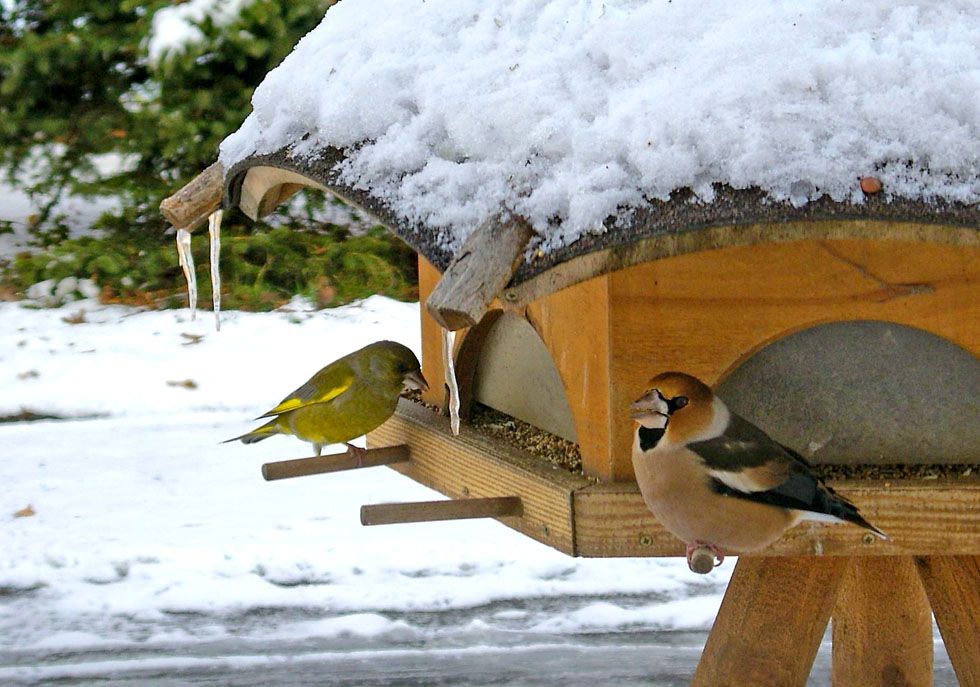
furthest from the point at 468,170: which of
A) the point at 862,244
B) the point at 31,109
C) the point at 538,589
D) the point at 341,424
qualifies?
the point at 31,109

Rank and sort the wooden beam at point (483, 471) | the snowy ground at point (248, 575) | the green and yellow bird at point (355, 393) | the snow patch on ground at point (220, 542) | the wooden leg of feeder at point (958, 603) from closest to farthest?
1. the wooden beam at point (483, 471)
2. the wooden leg of feeder at point (958, 603)
3. the green and yellow bird at point (355, 393)
4. the snowy ground at point (248, 575)
5. the snow patch on ground at point (220, 542)

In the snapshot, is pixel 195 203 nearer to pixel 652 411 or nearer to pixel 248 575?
pixel 652 411

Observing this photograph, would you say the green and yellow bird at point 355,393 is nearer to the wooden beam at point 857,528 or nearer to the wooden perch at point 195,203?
the wooden perch at point 195,203

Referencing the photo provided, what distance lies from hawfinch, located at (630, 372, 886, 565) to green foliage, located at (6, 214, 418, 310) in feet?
18.8

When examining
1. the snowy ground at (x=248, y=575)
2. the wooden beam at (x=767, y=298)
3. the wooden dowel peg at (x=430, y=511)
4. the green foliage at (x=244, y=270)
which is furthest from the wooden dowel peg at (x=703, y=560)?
the green foliage at (x=244, y=270)

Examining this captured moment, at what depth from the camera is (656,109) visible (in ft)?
6.13

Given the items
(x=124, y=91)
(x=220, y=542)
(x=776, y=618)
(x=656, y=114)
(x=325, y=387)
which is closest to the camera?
(x=656, y=114)

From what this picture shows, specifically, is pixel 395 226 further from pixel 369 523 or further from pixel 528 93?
pixel 369 523

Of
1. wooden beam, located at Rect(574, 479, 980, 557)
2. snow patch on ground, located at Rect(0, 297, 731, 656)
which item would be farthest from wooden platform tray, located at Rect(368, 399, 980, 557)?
snow patch on ground, located at Rect(0, 297, 731, 656)

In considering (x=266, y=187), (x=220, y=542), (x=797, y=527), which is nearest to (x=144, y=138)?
(x=220, y=542)

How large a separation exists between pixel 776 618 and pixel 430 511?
31.4 inches

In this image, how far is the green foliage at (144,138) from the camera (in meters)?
7.21

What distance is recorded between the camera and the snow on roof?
1.74 metres

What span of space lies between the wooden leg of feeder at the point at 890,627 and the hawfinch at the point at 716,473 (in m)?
1.09
